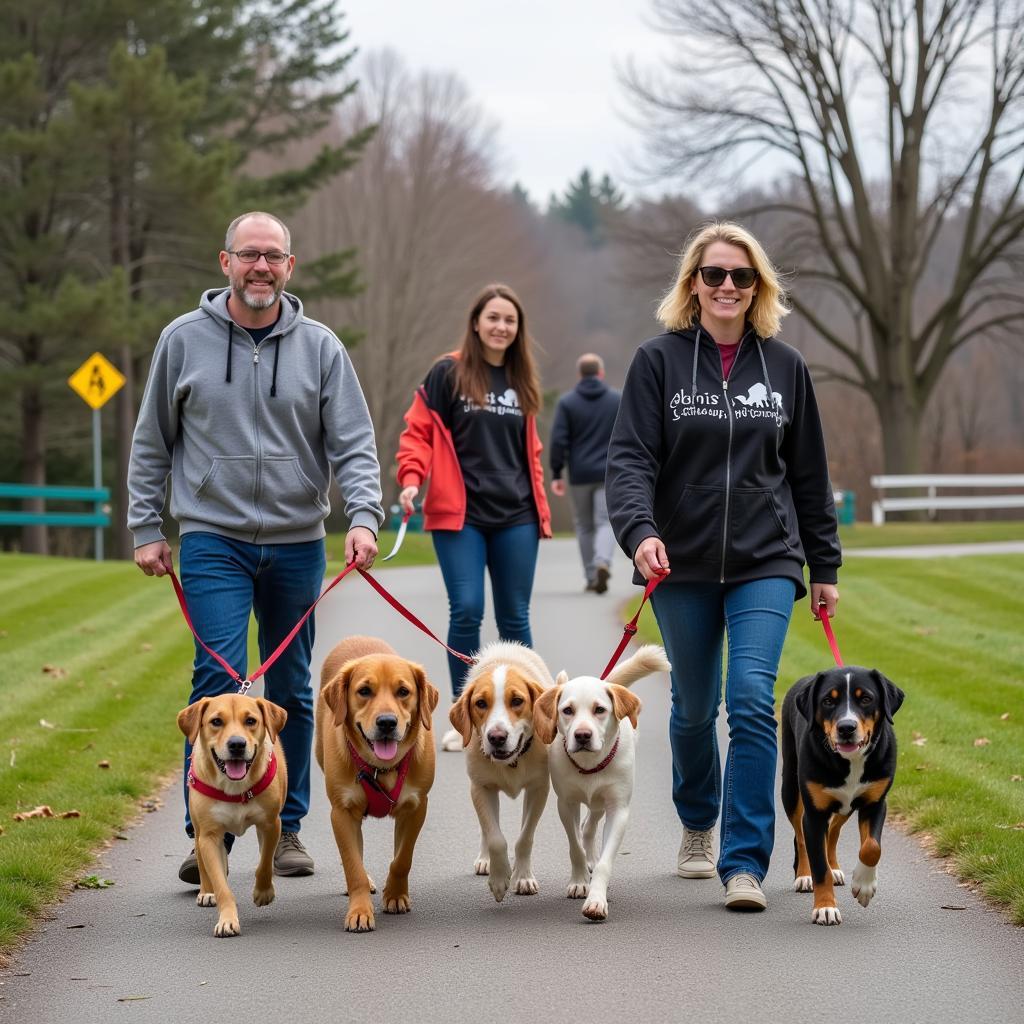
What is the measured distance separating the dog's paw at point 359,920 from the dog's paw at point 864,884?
1.77 meters

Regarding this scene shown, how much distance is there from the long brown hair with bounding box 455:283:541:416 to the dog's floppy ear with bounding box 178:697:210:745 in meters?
3.55

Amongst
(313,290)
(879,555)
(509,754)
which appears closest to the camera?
(509,754)

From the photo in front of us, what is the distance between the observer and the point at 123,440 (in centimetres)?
3112

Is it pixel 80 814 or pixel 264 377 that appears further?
pixel 80 814

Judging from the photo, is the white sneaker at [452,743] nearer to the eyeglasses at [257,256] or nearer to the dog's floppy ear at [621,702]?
the dog's floppy ear at [621,702]

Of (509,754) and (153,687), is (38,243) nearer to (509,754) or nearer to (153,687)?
(153,687)

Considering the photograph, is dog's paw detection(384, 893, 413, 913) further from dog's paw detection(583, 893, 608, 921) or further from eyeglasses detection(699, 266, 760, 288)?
eyeglasses detection(699, 266, 760, 288)

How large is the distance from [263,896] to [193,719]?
30.9 inches

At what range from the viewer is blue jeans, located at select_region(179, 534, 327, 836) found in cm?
624

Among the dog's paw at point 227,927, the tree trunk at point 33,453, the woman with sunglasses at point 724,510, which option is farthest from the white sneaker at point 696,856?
the tree trunk at point 33,453

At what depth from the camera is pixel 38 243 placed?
30219 millimetres

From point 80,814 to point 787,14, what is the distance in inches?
1122

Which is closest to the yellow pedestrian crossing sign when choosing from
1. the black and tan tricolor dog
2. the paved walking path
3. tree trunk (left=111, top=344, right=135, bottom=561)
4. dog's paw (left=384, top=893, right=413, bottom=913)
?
tree trunk (left=111, top=344, right=135, bottom=561)

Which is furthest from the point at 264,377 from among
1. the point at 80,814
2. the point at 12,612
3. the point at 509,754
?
the point at 12,612
